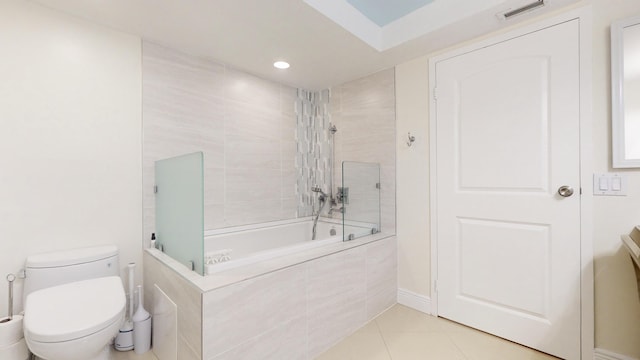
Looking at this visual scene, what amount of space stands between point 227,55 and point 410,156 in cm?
177

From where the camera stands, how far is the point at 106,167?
1.87 meters

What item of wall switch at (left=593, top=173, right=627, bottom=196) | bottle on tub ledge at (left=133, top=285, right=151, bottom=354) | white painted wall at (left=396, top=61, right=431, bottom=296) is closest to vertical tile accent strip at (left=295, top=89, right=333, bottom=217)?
white painted wall at (left=396, top=61, right=431, bottom=296)

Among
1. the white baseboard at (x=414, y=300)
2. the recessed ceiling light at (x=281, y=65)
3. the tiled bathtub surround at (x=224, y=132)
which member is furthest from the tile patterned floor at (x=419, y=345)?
the recessed ceiling light at (x=281, y=65)

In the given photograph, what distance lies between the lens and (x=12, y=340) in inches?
55.7

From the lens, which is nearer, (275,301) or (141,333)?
(275,301)

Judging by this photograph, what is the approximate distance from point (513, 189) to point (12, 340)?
3.03 metres

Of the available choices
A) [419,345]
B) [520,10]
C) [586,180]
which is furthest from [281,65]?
[419,345]

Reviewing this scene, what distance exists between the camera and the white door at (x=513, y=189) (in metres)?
1.66

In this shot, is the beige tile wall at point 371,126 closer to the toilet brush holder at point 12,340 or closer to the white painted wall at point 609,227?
the white painted wall at point 609,227

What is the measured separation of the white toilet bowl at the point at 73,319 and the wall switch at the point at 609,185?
2.67 metres

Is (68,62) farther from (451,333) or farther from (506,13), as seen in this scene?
(451,333)

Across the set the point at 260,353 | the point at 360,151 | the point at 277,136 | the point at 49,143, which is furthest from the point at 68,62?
the point at 360,151

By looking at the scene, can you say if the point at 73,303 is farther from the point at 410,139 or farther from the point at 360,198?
the point at 410,139

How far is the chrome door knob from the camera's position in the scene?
164 centimetres
